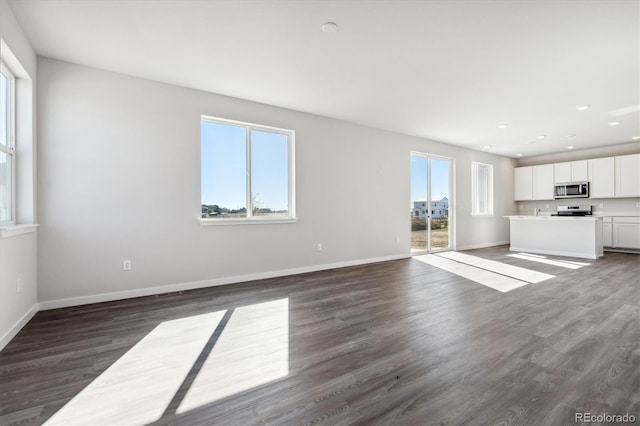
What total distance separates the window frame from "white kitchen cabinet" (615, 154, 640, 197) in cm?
Answer: 266

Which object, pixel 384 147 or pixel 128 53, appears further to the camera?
pixel 384 147

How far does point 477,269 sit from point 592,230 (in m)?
3.29

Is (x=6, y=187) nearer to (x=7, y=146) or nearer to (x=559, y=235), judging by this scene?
(x=7, y=146)

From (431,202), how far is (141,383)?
672 centimetres

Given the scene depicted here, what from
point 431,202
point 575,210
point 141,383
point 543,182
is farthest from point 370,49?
point 543,182

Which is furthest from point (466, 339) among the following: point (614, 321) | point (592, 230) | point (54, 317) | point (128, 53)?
point (592, 230)

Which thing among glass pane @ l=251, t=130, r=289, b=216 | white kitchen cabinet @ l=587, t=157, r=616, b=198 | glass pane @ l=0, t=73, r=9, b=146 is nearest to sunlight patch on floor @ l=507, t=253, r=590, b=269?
white kitchen cabinet @ l=587, t=157, r=616, b=198

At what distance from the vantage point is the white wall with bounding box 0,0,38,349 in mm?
2400

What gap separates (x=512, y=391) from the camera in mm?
1754

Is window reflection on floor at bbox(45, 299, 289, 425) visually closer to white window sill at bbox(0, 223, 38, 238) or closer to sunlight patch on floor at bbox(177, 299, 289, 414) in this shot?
sunlight patch on floor at bbox(177, 299, 289, 414)

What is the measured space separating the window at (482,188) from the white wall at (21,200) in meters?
8.90

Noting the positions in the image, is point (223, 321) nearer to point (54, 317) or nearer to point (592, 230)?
point (54, 317)

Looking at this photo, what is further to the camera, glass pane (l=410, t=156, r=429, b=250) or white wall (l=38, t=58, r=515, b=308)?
glass pane (l=410, t=156, r=429, b=250)

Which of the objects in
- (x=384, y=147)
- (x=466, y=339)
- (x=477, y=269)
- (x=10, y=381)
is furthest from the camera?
(x=384, y=147)
